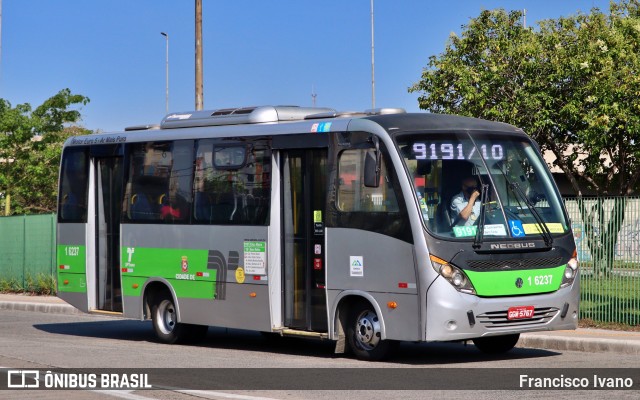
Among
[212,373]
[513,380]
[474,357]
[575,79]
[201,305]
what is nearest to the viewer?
[513,380]

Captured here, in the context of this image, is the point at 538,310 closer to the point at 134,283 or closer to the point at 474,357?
the point at 474,357

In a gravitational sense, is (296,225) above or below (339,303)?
above

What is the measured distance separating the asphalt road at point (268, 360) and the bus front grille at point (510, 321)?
0.47 m

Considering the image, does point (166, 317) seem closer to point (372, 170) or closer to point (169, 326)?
point (169, 326)

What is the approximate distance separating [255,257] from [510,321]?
3678 millimetres

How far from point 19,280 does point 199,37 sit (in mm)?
9009

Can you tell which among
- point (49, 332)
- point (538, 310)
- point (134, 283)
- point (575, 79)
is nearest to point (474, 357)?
point (538, 310)

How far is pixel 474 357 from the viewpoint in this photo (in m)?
14.4

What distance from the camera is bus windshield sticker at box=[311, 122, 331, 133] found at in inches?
567

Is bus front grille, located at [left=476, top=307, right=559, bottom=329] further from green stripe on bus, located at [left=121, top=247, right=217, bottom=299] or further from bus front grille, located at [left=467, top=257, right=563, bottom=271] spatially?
green stripe on bus, located at [left=121, top=247, right=217, bottom=299]

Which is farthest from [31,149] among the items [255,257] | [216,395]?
[216,395]

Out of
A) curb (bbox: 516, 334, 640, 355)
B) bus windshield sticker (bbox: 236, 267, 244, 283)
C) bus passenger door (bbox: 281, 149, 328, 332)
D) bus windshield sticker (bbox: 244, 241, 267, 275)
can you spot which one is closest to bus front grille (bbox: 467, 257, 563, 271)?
curb (bbox: 516, 334, 640, 355)

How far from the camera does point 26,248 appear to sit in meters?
30.7

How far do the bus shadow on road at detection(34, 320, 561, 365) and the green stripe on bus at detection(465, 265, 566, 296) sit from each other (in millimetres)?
1053
